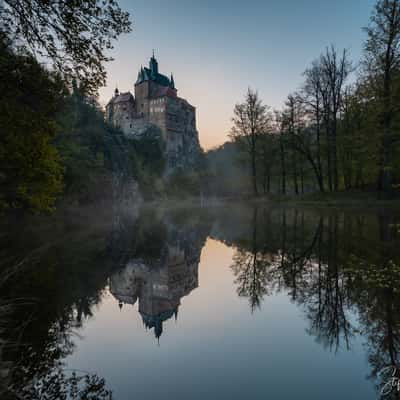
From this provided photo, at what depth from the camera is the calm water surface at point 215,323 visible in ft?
9.31

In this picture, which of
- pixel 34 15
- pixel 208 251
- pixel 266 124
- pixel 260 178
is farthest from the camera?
pixel 260 178

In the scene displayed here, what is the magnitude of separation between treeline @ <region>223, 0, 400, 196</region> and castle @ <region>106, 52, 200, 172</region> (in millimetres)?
48753

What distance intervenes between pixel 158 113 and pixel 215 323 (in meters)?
85.0

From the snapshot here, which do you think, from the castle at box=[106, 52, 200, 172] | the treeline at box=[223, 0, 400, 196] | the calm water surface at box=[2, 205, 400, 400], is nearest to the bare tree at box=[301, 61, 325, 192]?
the treeline at box=[223, 0, 400, 196]

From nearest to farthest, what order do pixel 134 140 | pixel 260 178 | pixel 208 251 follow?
pixel 208 251, pixel 260 178, pixel 134 140

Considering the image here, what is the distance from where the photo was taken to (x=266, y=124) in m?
31.6

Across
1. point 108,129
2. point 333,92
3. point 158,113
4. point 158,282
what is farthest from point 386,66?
point 158,113

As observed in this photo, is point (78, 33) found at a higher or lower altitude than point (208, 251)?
higher

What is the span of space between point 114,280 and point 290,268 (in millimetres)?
4550

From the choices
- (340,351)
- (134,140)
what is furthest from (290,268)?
(134,140)

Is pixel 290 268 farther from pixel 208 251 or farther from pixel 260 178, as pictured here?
pixel 260 178

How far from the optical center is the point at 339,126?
26.4 metres

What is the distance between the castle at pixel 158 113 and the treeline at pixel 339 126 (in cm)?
4875

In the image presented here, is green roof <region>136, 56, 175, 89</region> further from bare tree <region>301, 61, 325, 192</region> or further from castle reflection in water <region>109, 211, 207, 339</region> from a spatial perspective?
castle reflection in water <region>109, 211, 207, 339</region>
